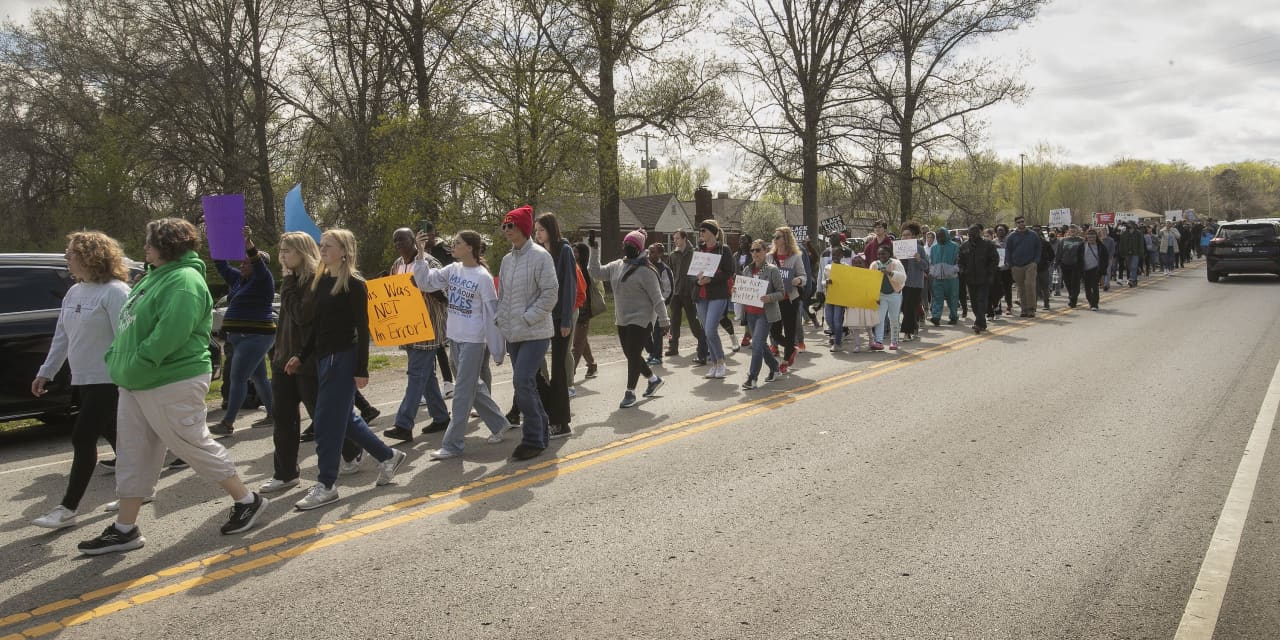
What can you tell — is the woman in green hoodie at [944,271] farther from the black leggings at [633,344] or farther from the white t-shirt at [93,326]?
the white t-shirt at [93,326]

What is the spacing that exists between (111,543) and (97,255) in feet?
5.77

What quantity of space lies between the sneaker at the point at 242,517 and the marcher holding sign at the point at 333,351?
1.24 ft

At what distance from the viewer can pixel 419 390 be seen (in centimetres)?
782

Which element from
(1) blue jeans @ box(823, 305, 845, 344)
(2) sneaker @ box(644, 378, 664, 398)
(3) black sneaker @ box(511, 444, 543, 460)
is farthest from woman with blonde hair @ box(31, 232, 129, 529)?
(1) blue jeans @ box(823, 305, 845, 344)

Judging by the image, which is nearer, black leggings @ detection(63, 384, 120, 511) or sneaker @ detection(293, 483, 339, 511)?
black leggings @ detection(63, 384, 120, 511)

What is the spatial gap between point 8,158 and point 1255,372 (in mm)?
33654

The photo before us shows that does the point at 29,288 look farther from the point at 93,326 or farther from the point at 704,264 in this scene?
the point at 704,264

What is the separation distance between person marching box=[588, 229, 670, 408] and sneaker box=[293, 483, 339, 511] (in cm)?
376

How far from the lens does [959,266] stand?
16.7m

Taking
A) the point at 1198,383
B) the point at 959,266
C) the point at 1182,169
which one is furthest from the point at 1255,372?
the point at 1182,169

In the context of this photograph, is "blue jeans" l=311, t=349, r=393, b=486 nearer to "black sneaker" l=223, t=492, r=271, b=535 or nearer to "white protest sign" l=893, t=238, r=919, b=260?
"black sneaker" l=223, t=492, r=271, b=535

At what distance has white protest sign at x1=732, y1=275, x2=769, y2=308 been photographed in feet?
33.3

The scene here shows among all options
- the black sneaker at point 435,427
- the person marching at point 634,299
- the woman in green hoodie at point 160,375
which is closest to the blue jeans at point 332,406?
the woman in green hoodie at point 160,375

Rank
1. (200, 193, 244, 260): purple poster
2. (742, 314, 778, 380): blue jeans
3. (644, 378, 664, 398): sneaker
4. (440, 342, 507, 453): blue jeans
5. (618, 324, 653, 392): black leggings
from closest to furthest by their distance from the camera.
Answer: (440, 342, 507, 453): blue jeans
(200, 193, 244, 260): purple poster
(618, 324, 653, 392): black leggings
(644, 378, 664, 398): sneaker
(742, 314, 778, 380): blue jeans
